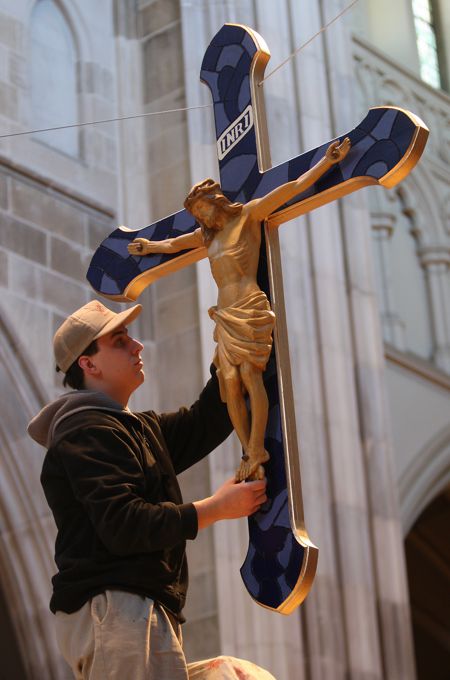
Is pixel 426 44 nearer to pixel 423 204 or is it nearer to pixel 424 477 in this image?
pixel 423 204

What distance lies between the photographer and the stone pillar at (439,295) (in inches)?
368

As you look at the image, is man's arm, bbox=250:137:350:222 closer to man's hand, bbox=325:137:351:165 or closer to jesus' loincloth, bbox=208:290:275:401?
man's hand, bbox=325:137:351:165

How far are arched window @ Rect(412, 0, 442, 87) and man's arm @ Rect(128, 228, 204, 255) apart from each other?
7705 millimetres

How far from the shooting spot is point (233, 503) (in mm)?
2820

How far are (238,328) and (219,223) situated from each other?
0.31 metres

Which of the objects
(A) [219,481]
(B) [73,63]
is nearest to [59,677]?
(A) [219,481]

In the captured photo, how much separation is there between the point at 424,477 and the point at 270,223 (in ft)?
19.0

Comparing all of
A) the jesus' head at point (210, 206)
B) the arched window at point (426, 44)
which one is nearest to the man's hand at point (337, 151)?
the jesus' head at point (210, 206)

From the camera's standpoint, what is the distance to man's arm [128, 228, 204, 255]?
131 inches

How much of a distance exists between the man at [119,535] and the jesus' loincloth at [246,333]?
246mm

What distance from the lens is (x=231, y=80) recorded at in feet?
11.1

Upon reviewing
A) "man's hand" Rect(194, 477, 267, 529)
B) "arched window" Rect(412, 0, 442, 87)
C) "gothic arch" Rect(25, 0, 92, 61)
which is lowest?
"man's hand" Rect(194, 477, 267, 529)

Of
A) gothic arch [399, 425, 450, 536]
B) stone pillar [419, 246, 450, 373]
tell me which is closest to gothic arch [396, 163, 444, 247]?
stone pillar [419, 246, 450, 373]

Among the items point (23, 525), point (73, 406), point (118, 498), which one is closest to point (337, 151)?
point (73, 406)
